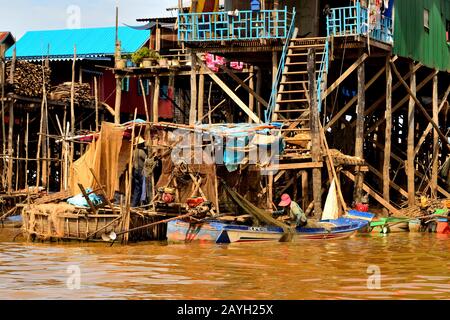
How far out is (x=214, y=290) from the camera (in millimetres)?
14000

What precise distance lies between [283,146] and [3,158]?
10.8 meters

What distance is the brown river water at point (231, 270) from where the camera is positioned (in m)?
13.9

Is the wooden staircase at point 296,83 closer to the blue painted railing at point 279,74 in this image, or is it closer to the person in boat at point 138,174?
the blue painted railing at point 279,74

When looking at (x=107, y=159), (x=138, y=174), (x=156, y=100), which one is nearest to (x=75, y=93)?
(x=156, y=100)

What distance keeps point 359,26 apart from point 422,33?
17.8 ft

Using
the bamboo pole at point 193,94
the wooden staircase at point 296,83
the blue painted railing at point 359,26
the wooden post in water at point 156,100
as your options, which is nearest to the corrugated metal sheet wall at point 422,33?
the blue painted railing at point 359,26

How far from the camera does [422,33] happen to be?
29.1 metres

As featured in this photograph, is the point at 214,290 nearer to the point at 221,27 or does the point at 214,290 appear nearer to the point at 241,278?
the point at 241,278

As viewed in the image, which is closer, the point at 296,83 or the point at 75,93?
the point at 296,83

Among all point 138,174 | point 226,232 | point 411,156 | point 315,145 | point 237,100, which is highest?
point 237,100

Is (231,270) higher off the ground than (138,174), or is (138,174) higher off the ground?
(138,174)

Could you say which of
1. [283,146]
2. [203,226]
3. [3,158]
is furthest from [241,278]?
[3,158]

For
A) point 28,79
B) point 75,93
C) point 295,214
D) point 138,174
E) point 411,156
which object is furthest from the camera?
point 75,93

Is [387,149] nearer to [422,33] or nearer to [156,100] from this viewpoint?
[422,33]
